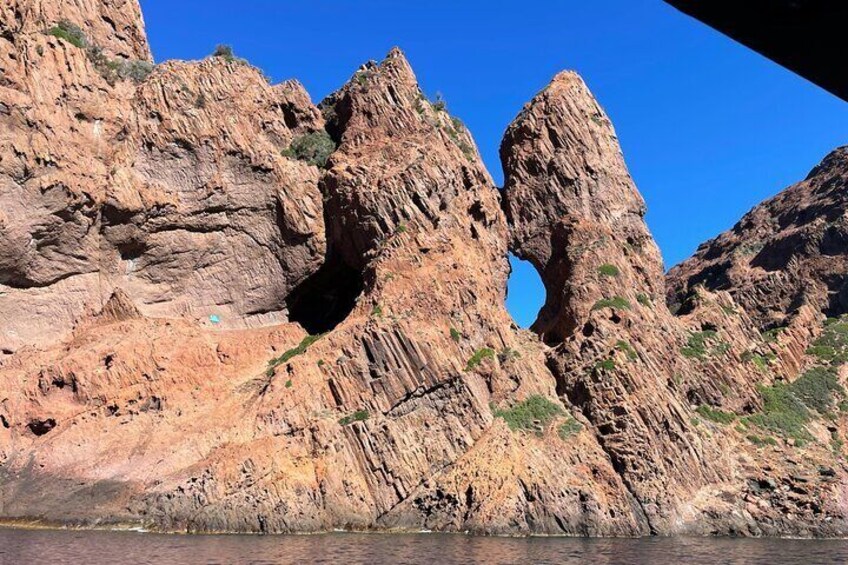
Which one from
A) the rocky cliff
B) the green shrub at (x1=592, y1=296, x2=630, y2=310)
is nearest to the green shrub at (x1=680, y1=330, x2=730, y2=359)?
the rocky cliff

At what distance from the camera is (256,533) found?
113ft

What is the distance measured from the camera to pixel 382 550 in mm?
27938

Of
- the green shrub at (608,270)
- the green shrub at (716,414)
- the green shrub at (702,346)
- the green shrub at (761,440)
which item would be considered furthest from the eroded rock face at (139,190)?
the green shrub at (761,440)

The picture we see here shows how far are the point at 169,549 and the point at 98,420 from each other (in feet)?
49.8

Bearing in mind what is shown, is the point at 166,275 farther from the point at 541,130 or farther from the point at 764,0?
the point at 764,0

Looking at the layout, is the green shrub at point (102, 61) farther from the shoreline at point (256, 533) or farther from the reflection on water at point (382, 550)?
the reflection on water at point (382, 550)

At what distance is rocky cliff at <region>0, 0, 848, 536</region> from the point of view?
37.7m

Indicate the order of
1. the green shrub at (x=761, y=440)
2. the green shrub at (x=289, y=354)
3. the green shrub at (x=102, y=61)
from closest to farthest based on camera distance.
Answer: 1. the green shrub at (x=289, y=354)
2. the green shrub at (x=102, y=61)
3. the green shrub at (x=761, y=440)

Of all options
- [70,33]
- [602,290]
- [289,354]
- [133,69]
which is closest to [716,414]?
[602,290]

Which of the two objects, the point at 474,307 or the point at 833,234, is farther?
the point at 833,234

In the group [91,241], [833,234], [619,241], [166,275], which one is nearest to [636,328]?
[619,241]

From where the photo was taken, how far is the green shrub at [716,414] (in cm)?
4916

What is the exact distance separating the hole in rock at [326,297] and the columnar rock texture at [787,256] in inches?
1561

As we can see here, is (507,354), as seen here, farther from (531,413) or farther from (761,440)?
(761,440)
